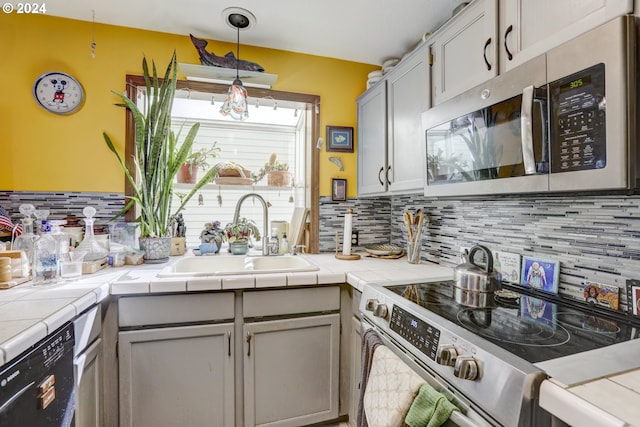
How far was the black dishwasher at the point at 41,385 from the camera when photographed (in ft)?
2.56

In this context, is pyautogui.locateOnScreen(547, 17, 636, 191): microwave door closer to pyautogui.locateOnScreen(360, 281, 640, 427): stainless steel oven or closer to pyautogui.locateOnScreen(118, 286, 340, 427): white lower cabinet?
pyautogui.locateOnScreen(360, 281, 640, 427): stainless steel oven

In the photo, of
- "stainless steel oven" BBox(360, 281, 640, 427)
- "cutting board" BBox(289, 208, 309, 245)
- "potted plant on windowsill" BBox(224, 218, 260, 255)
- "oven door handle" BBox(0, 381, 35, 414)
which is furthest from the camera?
"cutting board" BBox(289, 208, 309, 245)

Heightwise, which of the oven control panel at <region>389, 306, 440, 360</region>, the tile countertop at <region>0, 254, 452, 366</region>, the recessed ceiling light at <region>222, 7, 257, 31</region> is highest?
the recessed ceiling light at <region>222, 7, 257, 31</region>

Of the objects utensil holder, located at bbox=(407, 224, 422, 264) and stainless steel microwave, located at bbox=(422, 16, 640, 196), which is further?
utensil holder, located at bbox=(407, 224, 422, 264)

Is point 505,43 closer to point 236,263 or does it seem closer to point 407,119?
point 407,119

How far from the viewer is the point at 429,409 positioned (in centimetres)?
81

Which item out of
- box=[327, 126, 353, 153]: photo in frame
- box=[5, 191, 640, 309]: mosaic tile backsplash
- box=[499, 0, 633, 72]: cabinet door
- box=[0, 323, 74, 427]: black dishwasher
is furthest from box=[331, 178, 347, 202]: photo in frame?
box=[0, 323, 74, 427]: black dishwasher

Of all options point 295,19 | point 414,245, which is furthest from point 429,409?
point 295,19

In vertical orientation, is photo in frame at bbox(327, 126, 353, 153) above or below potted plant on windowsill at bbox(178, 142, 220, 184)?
above

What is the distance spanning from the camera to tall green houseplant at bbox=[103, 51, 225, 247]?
173cm

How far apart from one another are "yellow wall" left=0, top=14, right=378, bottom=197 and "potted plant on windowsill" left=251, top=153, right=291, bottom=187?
0.84 meters

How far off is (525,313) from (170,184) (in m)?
1.93

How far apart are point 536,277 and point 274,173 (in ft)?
5.62

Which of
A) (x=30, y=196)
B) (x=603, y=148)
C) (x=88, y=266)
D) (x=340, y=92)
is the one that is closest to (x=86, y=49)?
(x=30, y=196)
